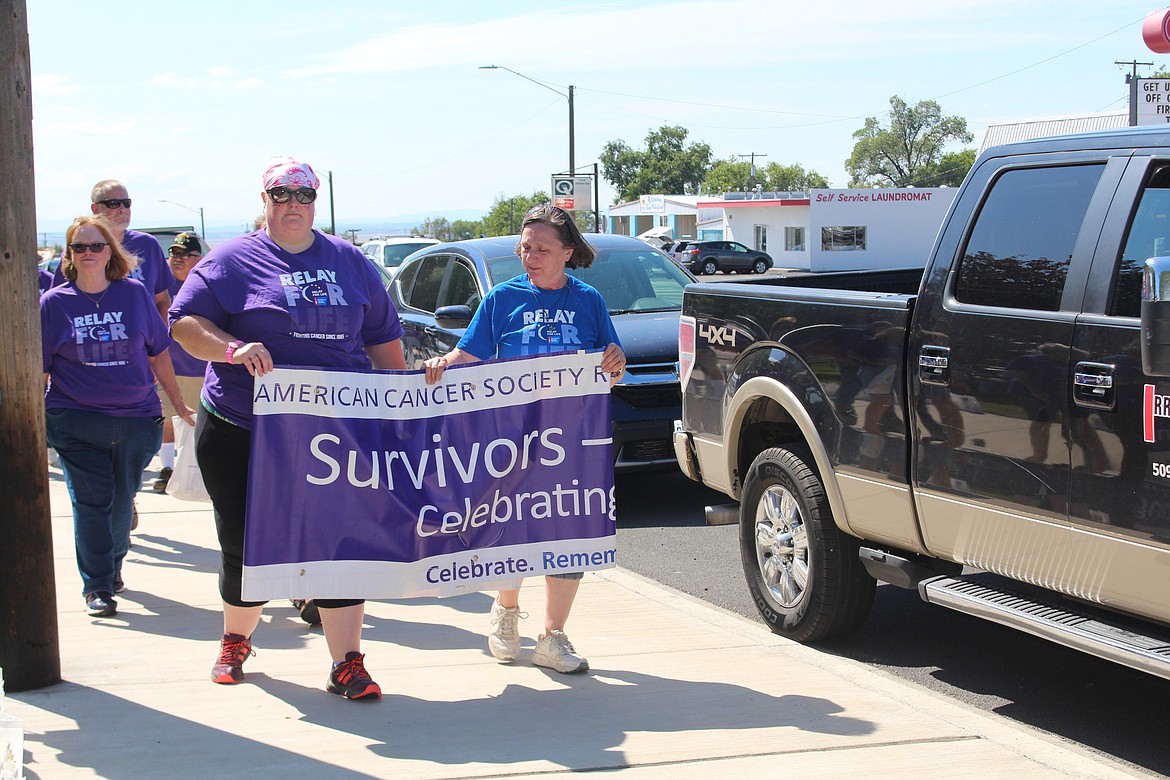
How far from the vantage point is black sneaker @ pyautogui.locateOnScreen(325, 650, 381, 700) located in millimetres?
4652

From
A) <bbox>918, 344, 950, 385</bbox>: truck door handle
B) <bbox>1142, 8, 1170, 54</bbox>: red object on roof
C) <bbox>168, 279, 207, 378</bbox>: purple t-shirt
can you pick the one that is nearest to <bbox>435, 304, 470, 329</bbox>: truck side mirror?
<bbox>168, 279, 207, 378</bbox>: purple t-shirt

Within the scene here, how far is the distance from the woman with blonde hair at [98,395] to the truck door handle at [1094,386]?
14.7 feet

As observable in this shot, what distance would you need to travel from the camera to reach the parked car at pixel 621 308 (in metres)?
8.71

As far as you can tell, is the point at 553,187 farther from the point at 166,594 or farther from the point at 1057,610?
the point at 1057,610

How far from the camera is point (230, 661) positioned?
4.89m

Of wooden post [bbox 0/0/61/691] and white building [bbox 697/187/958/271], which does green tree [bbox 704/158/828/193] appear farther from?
wooden post [bbox 0/0/61/691]

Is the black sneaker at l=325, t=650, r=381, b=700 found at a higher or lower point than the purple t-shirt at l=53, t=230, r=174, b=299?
lower

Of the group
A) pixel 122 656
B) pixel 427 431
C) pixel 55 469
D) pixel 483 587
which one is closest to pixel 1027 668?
pixel 483 587

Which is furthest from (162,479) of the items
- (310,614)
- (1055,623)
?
(1055,623)

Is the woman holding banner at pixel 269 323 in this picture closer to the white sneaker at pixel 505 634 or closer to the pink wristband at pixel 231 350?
the pink wristband at pixel 231 350

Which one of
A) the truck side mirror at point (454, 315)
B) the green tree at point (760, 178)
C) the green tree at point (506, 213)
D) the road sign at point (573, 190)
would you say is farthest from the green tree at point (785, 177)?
the truck side mirror at point (454, 315)

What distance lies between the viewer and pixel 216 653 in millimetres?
5391

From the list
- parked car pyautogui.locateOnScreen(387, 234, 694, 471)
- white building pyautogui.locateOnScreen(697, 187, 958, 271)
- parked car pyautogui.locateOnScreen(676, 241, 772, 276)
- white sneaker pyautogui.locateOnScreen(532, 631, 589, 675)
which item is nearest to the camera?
white sneaker pyautogui.locateOnScreen(532, 631, 589, 675)

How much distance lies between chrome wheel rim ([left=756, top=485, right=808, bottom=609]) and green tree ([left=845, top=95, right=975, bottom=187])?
11911cm
